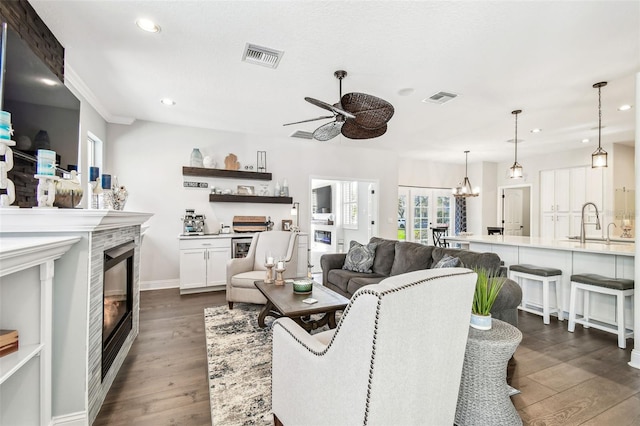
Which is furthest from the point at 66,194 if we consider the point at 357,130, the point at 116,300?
the point at 357,130


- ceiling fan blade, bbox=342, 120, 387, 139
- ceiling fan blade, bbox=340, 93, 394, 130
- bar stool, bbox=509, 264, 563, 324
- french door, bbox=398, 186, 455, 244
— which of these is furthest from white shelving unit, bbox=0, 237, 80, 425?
french door, bbox=398, 186, 455, 244

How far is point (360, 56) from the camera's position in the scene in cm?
274

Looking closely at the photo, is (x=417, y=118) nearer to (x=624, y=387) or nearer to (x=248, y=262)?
(x=248, y=262)

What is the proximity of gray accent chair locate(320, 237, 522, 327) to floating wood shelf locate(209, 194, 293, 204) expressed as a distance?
1.70 m

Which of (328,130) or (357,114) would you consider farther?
(328,130)

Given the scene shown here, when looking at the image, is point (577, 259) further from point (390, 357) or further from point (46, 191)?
point (46, 191)

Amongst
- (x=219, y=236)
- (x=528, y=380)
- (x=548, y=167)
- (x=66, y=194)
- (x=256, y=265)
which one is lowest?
(x=528, y=380)

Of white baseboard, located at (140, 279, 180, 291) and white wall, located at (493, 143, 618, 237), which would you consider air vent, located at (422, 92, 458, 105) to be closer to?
white wall, located at (493, 143, 618, 237)

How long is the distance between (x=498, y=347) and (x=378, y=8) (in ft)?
7.58

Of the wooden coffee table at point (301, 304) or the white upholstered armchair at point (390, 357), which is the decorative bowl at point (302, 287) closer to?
the wooden coffee table at point (301, 304)

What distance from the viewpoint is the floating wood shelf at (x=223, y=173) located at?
16.1 ft

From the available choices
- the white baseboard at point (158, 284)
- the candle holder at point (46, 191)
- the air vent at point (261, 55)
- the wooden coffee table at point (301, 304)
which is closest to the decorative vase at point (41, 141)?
the candle holder at point (46, 191)

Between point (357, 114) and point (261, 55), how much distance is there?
107cm

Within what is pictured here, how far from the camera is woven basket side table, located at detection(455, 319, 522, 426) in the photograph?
5.18 ft
